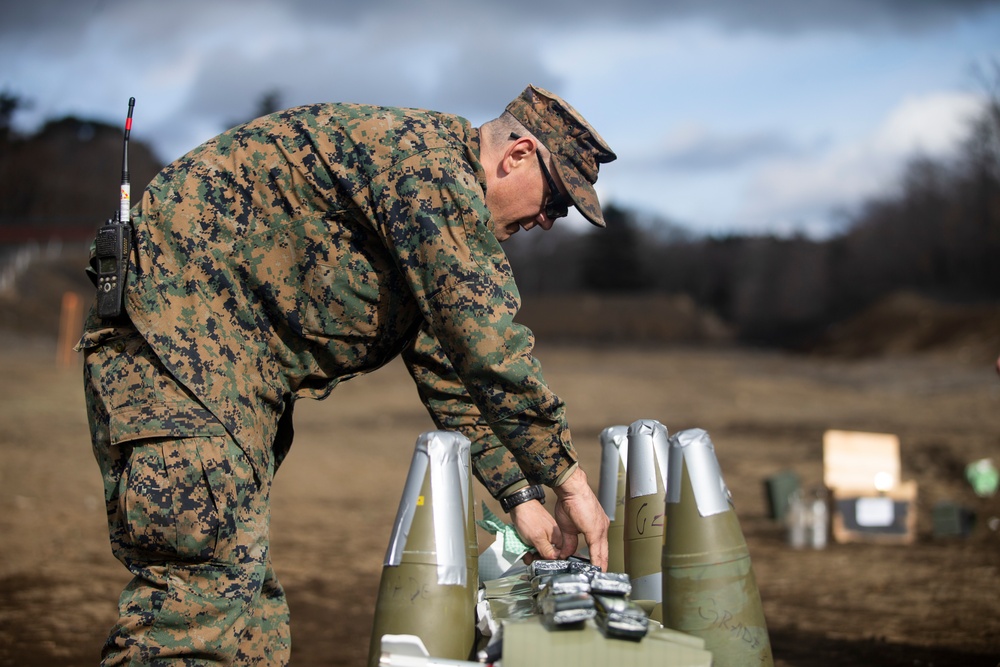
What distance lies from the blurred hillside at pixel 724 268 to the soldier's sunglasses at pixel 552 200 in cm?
2433

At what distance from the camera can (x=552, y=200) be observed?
2.82m

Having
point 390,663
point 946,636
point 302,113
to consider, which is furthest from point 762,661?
point 946,636

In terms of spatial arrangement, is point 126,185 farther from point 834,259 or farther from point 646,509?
point 834,259

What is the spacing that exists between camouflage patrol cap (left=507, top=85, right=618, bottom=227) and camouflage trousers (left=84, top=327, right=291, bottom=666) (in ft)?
3.86

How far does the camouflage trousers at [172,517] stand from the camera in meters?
2.47

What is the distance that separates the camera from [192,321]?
2.62 m

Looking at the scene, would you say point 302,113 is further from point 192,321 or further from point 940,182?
point 940,182

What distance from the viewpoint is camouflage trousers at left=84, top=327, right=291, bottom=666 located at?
2.47m

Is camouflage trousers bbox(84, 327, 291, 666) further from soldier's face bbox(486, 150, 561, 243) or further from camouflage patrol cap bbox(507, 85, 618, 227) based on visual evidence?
camouflage patrol cap bbox(507, 85, 618, 227)

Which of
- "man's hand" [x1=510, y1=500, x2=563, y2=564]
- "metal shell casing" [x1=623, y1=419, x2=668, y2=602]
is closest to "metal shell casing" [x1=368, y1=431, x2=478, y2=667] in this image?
"man's hand" [x1=510, y1=500, x2=563, y2=564]

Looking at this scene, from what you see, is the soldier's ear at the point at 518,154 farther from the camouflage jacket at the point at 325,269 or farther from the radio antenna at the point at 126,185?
the radio antenna at the point at 126,185

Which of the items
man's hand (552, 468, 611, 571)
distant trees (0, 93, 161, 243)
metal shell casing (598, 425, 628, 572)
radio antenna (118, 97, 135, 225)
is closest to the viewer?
man's hand (552, 468, 611, 571)

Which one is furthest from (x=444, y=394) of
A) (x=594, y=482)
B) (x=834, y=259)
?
(x=834, y=259)

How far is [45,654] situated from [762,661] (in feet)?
11.3
